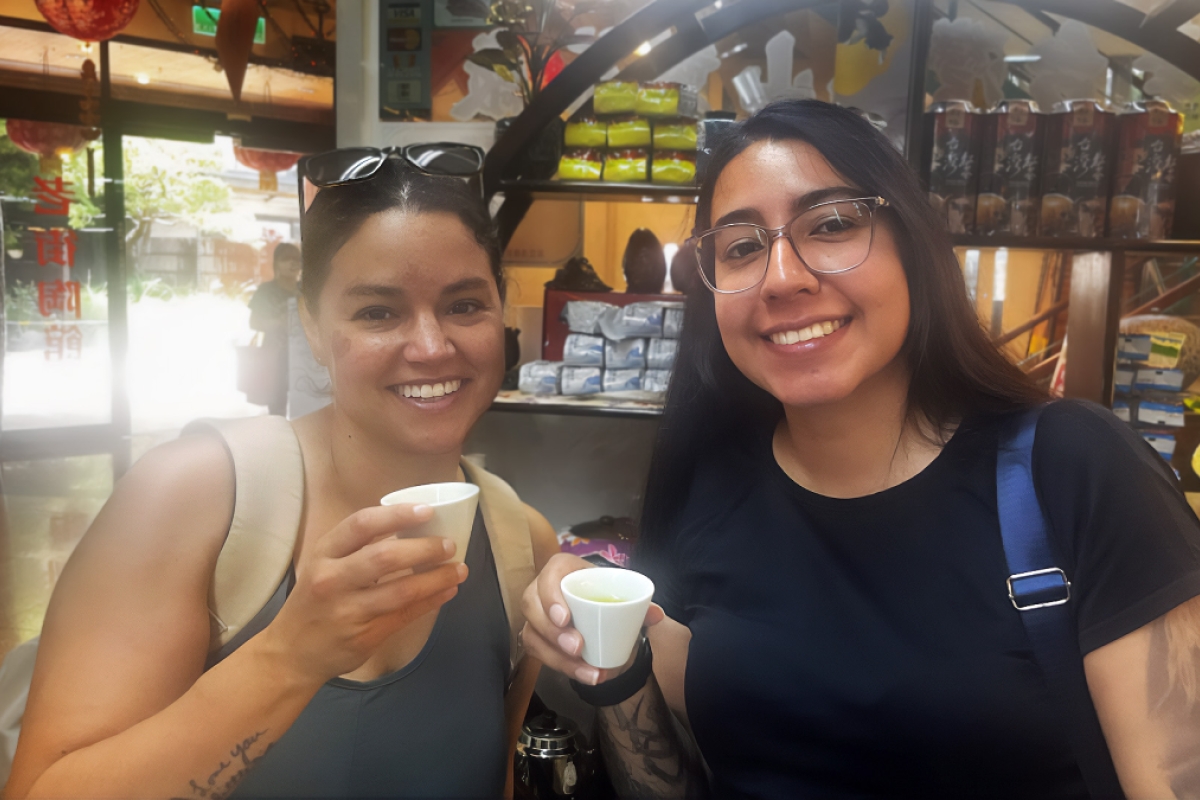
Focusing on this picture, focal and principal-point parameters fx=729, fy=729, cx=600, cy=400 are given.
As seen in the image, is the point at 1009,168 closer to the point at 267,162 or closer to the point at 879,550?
the point at 879,550

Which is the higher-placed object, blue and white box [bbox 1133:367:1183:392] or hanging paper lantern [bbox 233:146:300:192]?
hanging paper lantern [bbox 233:146:300:192]

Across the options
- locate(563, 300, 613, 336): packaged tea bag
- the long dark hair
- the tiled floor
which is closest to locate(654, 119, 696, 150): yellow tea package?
locate(563, 300, 613, 336): packaged tea bag

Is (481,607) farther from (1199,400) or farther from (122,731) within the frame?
(1199,400)

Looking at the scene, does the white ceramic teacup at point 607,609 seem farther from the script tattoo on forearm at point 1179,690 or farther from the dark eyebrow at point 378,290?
the script tattoo on forearm at point 1179,690

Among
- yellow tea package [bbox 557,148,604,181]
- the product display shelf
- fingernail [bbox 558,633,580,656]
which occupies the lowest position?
fingernail [bbox 558,633,580,656]

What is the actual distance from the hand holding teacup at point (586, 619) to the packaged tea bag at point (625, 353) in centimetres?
123

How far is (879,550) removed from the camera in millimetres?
1062

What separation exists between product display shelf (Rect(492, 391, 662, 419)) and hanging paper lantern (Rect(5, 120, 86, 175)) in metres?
1.12

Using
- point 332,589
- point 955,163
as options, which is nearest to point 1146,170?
point 955,163

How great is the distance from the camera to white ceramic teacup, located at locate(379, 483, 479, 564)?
0.72 metres

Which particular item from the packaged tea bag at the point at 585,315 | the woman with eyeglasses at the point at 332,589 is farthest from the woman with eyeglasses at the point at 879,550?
the packaged tea bag at the point at 585,315

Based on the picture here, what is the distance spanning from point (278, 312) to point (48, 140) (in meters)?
0.57

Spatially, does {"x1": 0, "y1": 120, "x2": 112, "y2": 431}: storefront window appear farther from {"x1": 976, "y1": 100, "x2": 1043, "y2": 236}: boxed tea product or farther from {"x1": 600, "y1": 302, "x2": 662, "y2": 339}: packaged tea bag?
{"x1": 976, "y1": 100, "x2": 1043, "y2": 236}: boxed tea product

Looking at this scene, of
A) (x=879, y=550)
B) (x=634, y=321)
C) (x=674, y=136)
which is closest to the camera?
(x=879, y=550)
